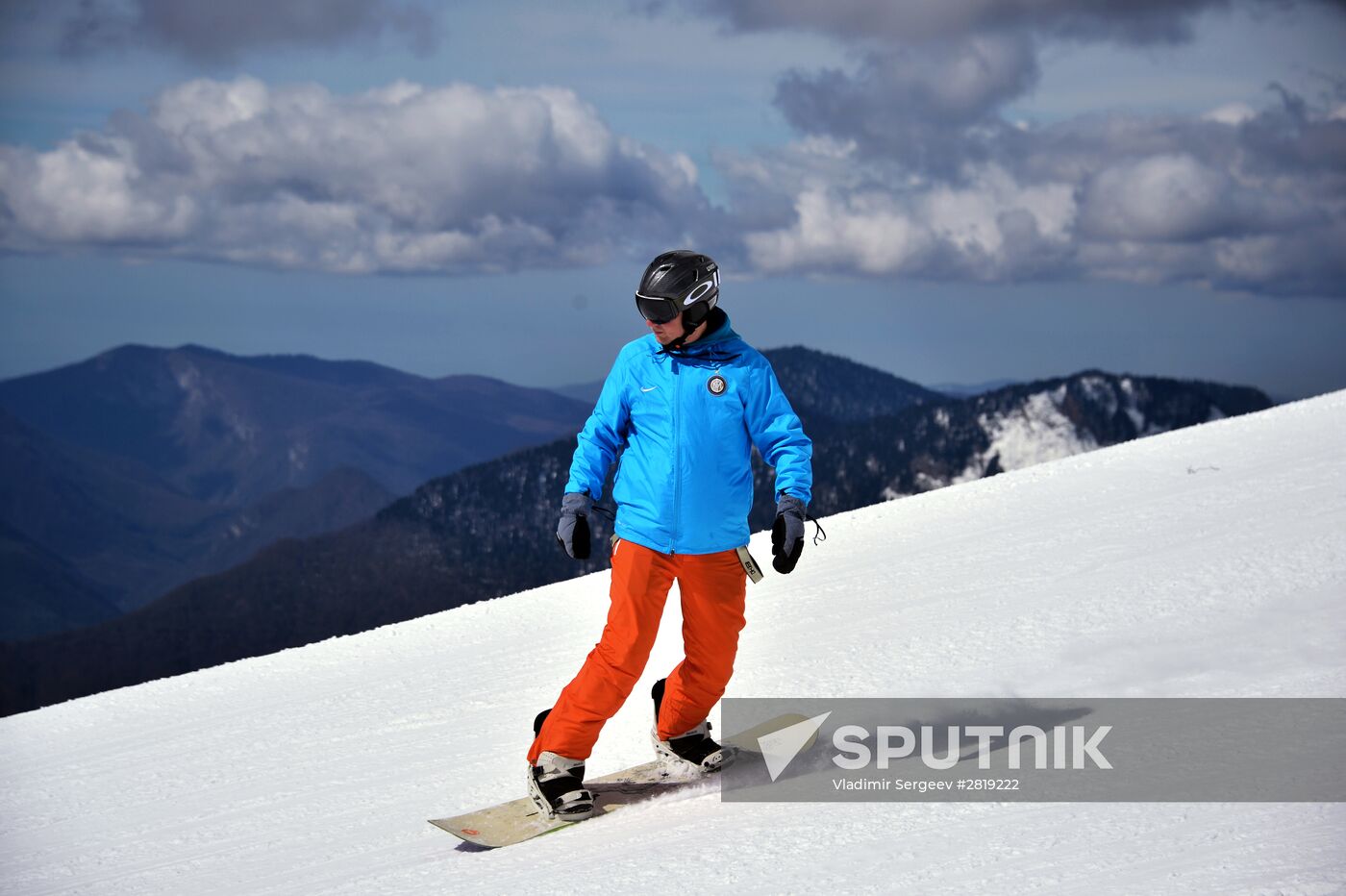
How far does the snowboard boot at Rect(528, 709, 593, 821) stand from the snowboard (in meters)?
0.04

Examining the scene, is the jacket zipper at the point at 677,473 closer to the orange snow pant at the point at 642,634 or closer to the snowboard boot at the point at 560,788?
the orange snow pant at the point at 642,634

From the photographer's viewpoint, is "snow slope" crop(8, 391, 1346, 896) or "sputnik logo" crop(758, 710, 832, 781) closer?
"snow slope" crop(8, 391, 1346, 896)

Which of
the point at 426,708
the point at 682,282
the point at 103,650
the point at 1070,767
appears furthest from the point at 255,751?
the point at 103,650

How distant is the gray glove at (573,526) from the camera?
4.28 metres

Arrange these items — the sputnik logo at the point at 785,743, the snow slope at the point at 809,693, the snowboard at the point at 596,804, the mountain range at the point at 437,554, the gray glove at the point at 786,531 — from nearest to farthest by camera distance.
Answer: the snow slope at the point at 809,693
the gray glove at the point at 786,531
the snowboard at the point at 596,804
the sputnik logo at the point at 785,743
the mountain range at the point at 437,554

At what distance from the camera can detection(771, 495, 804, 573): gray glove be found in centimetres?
415

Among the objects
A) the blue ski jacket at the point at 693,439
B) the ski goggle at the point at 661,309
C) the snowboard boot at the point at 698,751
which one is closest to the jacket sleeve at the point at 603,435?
the blue ski jacket at the point at 693,439

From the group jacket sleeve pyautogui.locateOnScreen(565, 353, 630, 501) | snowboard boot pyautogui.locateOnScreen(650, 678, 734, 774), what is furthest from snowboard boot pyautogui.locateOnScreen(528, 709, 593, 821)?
jacket sleeve pyautogui.locateOnScreen(565, 353, 630, 501)

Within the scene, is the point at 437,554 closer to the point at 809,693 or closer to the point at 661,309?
the point at 809,693

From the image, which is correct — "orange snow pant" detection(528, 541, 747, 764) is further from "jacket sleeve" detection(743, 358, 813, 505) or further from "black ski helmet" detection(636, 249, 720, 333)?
"black ski helmet" detection(636, 249, 720, 333)

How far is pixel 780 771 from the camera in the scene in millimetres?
4418

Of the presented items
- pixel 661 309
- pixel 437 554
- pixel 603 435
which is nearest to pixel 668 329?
pixel 661 309

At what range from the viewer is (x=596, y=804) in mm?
4395

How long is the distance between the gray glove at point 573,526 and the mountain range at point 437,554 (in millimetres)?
141101
